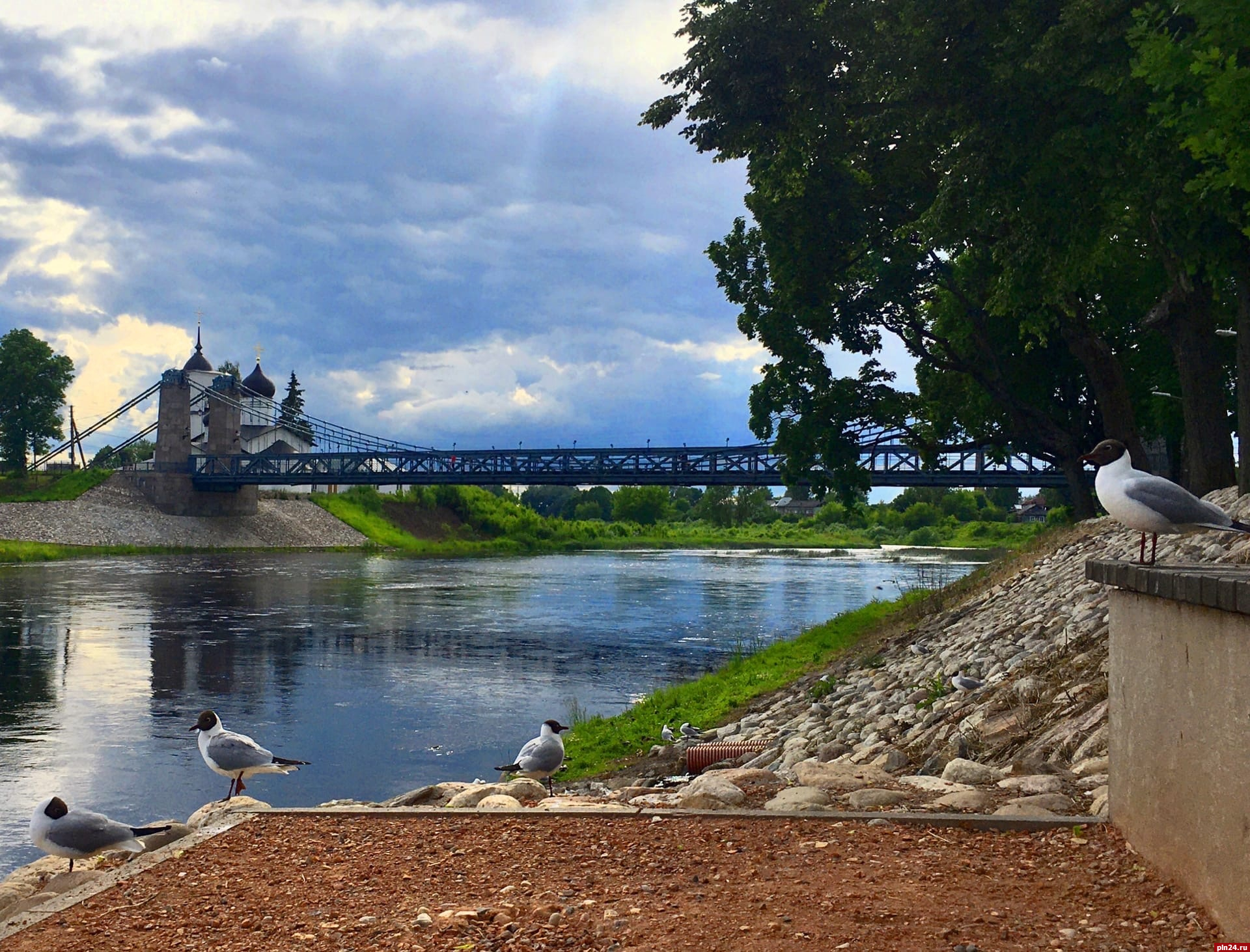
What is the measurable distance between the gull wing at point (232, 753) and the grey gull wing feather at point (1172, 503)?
8011 millimetres

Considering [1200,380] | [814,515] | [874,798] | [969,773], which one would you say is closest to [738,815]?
[874,798]

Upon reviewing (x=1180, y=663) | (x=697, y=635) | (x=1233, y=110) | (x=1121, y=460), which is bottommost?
(x=697, y=635)

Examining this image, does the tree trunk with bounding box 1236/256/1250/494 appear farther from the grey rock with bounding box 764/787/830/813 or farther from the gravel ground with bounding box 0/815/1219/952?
the gravel ground with bounding box 0/815/1219/952

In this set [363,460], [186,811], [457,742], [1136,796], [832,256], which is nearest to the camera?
[1136,796]

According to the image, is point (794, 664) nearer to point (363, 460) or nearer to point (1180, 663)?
point (1180, 663)

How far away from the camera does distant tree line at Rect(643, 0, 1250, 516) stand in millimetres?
14203

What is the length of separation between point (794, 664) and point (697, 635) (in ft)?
30.2

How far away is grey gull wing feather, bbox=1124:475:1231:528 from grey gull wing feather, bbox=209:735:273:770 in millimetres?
8011

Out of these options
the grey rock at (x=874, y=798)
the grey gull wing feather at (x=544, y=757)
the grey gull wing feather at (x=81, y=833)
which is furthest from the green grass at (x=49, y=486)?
the grey rock at (x=874, y=798)

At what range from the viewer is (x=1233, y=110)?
1137 cm

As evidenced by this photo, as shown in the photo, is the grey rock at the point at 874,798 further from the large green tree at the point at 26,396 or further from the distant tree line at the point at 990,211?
the large green tree at the point at 26,396

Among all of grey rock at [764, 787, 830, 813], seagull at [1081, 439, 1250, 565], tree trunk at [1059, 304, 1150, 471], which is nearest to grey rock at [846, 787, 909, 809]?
grey rock at [764, 787, 830, 813]

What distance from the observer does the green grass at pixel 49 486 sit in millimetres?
71438

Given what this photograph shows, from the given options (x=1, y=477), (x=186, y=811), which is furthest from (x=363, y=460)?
(x=186, y=811)
